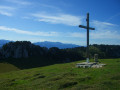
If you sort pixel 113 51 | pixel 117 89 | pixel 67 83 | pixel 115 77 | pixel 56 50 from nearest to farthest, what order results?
1. pixel 117 89
2. pixel 67 83
3. pixel 115 77
4. pixel 56 50
5. pixel 113 51

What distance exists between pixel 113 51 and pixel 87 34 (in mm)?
123867

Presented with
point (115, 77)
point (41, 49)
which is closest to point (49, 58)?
point (41, 49)

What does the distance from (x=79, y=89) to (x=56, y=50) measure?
347 feet

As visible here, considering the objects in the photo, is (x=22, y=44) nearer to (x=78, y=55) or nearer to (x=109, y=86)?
(x=78, y=55)

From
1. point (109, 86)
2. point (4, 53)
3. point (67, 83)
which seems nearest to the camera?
point (109, 86)

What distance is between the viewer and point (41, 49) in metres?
109

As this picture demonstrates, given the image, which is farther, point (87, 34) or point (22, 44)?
point (22, 44)

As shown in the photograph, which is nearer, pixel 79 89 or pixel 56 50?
pixel 79 89

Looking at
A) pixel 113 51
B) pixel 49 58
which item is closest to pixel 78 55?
pixel 49 58

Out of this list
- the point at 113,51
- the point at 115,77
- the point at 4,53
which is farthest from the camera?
the point at 113,51

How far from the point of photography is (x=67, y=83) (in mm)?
9547

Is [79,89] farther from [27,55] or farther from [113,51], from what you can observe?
[113,51]

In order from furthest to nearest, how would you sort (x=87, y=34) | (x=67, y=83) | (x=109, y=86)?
(x=87, y=34)
(x=67, y=83)
(x=109, y=86)

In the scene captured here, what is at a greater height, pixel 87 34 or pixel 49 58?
pixel 87 34
